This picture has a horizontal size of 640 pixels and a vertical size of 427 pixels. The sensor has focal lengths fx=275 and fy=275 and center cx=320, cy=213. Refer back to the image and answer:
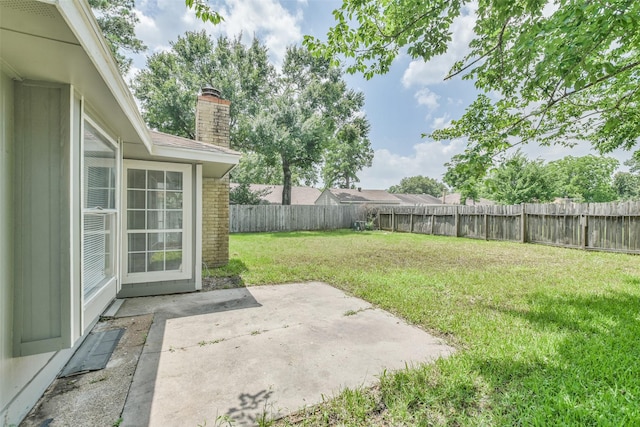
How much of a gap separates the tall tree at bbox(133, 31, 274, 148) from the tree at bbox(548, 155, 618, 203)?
27.6 meters

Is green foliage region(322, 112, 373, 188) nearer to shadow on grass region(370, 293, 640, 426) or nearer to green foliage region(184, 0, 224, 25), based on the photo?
green foliage region(184, 0, 224, 25)

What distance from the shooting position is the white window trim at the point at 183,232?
419 cm

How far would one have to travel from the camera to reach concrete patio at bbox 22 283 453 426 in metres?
1.97

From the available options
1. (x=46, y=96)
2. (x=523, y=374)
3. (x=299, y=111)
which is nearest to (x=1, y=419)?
(x=46, y=96)

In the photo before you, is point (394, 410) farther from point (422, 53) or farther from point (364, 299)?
point (422, 53)

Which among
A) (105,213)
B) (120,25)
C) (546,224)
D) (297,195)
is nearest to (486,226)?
(546,224)

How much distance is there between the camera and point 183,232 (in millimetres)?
4582

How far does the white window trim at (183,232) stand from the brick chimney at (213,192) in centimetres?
179

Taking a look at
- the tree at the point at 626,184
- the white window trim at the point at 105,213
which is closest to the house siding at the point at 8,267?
the white window trim at the point at 105,213

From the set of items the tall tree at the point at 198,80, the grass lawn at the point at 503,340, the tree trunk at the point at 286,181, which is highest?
the tall tree at the point at 198,80

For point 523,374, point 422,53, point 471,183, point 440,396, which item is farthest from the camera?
point 422,53

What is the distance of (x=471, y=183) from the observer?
352cm

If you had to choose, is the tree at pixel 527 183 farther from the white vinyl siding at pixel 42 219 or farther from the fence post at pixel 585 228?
the white vinyl siding at pixel 42 219

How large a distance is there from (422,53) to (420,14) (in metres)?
0.57
